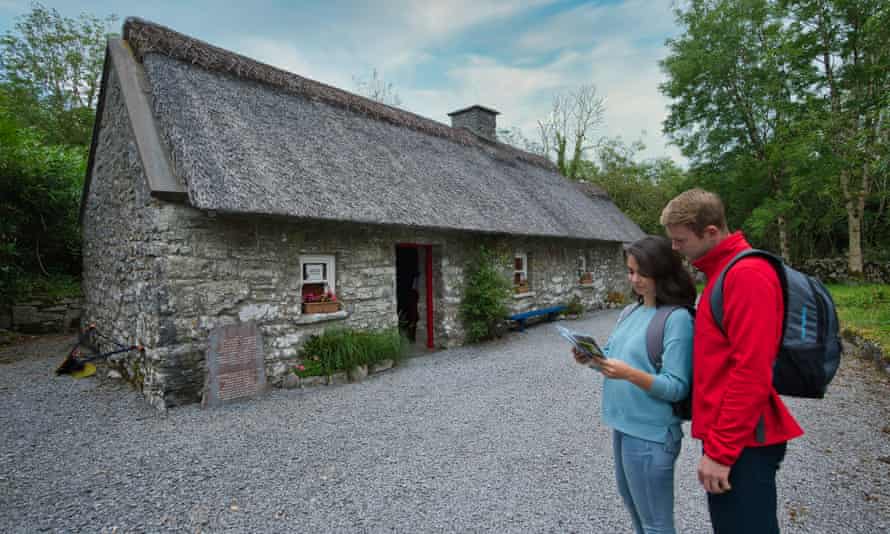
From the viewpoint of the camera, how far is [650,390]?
163 cm

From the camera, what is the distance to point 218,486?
3227 millimetres

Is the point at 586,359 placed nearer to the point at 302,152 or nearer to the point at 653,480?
the point at 653,480

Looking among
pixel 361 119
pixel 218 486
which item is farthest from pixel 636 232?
pixel 218 486

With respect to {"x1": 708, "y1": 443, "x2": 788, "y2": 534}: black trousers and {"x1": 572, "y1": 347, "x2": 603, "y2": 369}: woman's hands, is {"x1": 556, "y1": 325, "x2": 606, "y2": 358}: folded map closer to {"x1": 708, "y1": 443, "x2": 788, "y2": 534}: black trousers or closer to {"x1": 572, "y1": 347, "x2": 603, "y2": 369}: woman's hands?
{"x1": 572, "y1": 347, "x2": 603, "y2": 369}: woman's hands

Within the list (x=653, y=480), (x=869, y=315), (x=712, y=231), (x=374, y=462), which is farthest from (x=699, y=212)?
(x=869, y=315)

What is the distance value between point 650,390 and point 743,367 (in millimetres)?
355

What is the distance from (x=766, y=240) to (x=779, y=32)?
9.20 m

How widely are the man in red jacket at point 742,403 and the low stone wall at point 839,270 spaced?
1949 cm

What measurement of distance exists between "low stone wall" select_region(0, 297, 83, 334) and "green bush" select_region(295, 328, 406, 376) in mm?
6857

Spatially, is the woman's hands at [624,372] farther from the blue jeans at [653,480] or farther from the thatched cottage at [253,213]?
the thatched cottage at [253,213]

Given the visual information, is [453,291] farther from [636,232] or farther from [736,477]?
[636,232]

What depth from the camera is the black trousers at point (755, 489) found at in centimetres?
141

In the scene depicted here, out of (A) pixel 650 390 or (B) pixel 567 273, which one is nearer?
(A) pixel 650 390

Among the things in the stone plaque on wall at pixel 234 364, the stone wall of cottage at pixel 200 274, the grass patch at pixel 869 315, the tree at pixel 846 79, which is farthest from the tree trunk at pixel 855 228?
the stone plaque on wall at pixel 234 364
